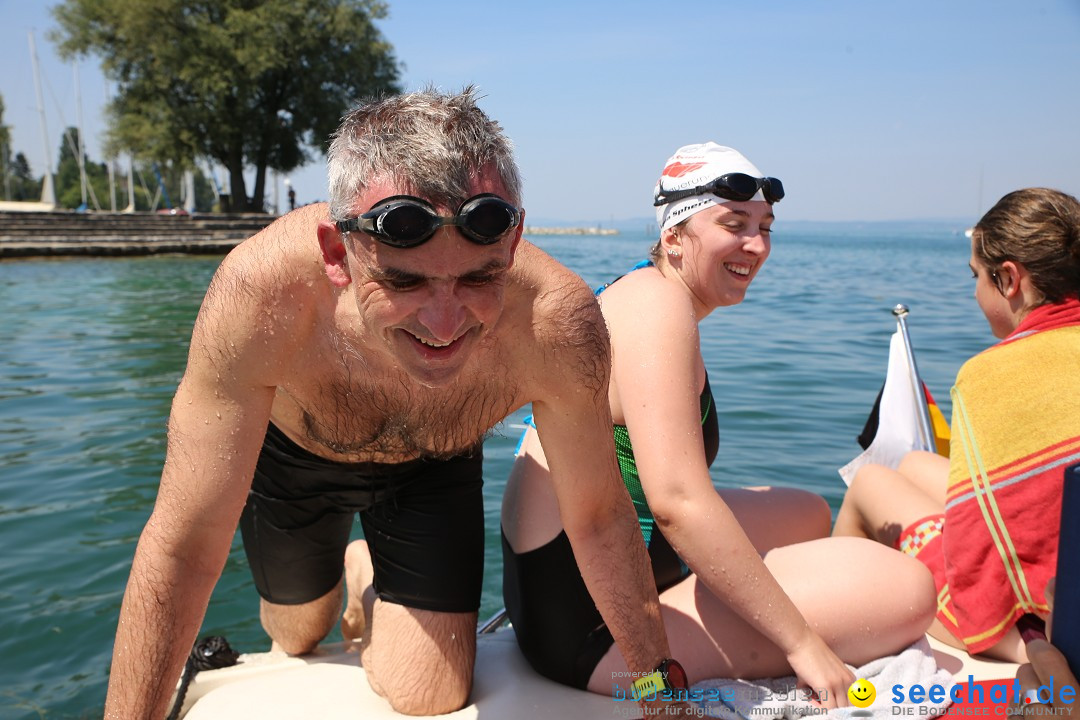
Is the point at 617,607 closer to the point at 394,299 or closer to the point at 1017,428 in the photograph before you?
the point at 394,299

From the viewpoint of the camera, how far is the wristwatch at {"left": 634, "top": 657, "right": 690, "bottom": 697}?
6.81 feet

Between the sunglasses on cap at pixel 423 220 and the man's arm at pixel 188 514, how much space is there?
0.49 meters

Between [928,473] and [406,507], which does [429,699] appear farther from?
[928,473]

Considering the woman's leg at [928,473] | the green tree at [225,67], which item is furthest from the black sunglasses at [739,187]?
the green tree at [225,67]

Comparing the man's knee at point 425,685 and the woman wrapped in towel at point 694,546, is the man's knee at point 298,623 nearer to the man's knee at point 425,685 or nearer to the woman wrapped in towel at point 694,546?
the man's knee at point 425,685

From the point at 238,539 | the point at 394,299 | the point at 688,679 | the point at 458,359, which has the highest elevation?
the point at 394,299

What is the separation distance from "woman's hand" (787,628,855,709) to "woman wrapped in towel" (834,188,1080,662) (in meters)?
0.55

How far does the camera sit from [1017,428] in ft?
7.59

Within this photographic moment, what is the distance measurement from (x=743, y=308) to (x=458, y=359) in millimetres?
13484

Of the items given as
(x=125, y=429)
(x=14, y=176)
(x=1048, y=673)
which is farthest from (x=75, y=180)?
(x=1048, y=673)

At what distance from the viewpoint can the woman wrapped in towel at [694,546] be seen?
2178mm

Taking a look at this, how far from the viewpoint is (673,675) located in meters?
2.11

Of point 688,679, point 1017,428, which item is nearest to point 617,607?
point 688,679

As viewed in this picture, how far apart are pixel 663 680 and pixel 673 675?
0.04 metres
